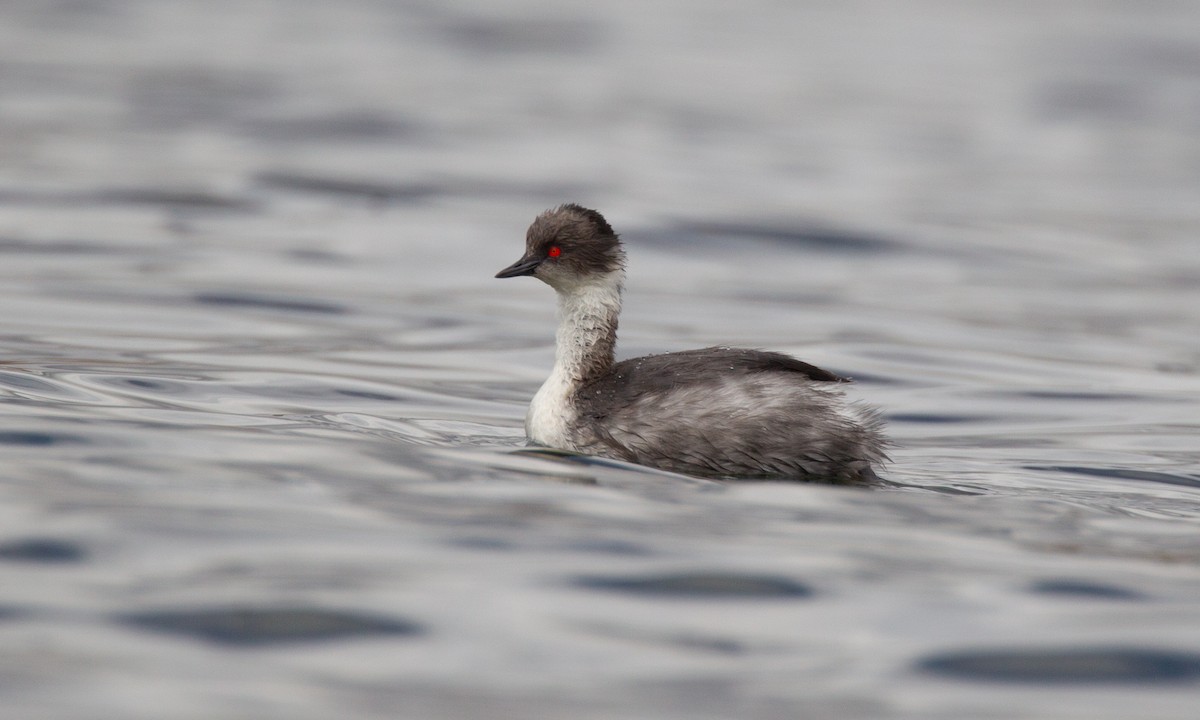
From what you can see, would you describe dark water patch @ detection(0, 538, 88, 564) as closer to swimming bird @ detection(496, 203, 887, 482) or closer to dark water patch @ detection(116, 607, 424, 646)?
dark water patch @ detection(116, 607, 424, 646)

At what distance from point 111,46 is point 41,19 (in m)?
3.69

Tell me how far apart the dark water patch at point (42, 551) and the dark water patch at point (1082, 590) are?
3.36m

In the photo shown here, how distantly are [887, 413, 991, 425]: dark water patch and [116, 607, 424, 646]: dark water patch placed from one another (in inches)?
222

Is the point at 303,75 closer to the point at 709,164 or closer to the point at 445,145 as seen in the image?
the point at 445,145

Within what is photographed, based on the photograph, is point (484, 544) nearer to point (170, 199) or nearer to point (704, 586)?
point (704, 586)

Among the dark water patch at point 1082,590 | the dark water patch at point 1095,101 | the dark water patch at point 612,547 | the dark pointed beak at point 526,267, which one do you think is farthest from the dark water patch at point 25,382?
the dark water patch at point 1095,101

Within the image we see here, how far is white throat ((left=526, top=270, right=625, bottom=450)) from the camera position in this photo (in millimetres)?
8414

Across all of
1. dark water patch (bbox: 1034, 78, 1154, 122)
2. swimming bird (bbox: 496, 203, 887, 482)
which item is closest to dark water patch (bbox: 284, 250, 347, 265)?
swimming bird (bbox: 496, 203, 887, 482)

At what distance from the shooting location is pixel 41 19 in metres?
35.5

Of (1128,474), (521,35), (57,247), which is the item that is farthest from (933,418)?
(521,35)

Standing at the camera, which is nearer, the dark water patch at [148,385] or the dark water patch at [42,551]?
the dark water patch at [42,551]

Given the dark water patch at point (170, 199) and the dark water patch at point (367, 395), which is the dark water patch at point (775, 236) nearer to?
the dark water patch at point (170, 199)

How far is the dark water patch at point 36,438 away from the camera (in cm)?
788

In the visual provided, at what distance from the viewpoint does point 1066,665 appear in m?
5.63
